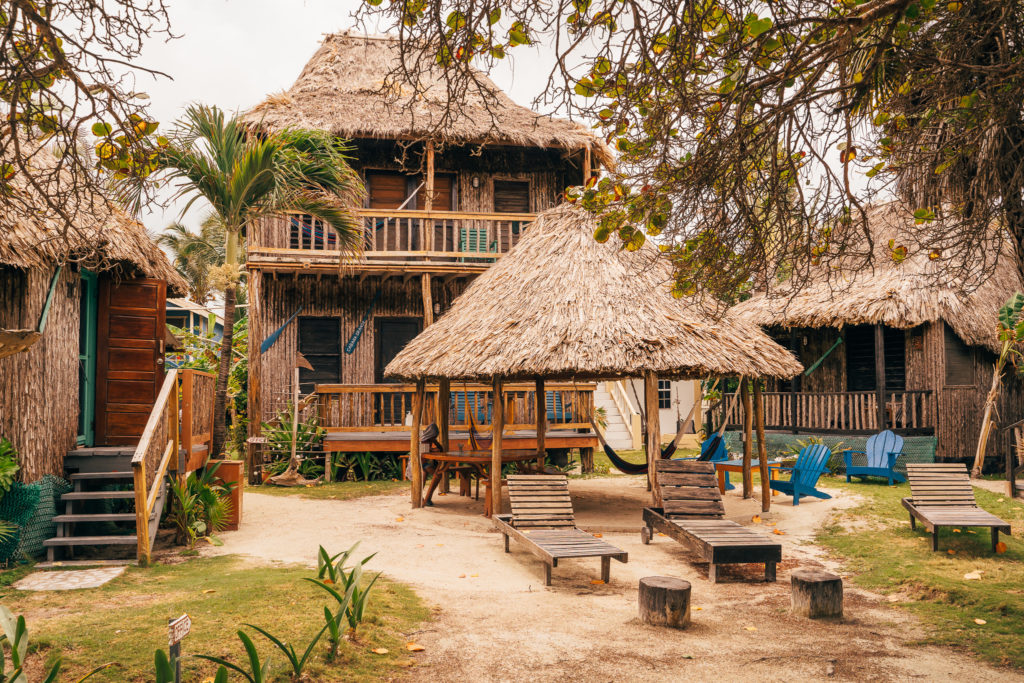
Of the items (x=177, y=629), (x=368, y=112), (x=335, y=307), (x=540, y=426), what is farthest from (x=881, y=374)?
(x=177, y=629)

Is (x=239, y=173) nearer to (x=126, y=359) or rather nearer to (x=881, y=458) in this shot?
(x=126, y=359)

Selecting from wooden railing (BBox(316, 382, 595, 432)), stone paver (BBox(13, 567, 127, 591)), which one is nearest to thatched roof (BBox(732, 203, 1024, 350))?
wooden railing (BBox(316, 382, 595, 432))

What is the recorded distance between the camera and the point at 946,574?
24.9 feet

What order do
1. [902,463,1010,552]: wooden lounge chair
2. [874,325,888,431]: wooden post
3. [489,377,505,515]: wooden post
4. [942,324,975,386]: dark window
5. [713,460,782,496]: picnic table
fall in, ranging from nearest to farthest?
[902,463,1010,552]: wooden lounge chair, [489,377,505,515]: wooden post, [713,460,782,496]: picnic table, [874,325,888,431]: wooden post, [942,324,975,386]: dark window

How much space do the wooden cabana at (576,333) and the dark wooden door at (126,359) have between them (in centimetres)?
334

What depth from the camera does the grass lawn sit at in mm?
4719

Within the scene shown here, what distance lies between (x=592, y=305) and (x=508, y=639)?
17.5 ft

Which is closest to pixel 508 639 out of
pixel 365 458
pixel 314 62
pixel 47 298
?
pixel 47 298

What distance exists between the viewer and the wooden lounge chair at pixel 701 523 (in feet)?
24.4

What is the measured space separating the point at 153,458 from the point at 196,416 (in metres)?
1.99

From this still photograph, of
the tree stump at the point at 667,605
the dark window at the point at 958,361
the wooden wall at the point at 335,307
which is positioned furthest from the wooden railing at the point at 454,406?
the tree stump at the point at 667,605

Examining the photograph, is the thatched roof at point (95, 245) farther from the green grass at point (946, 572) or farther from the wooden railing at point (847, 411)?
the wooden railing at point (847, 411)

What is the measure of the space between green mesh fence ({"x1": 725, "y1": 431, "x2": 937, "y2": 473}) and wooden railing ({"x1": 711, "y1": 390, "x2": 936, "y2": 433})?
24 centimetres

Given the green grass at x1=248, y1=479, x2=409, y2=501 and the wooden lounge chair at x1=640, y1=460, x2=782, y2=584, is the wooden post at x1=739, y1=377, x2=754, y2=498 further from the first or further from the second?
the green grass at x1=248, y1=479, x2=409, y2=501
